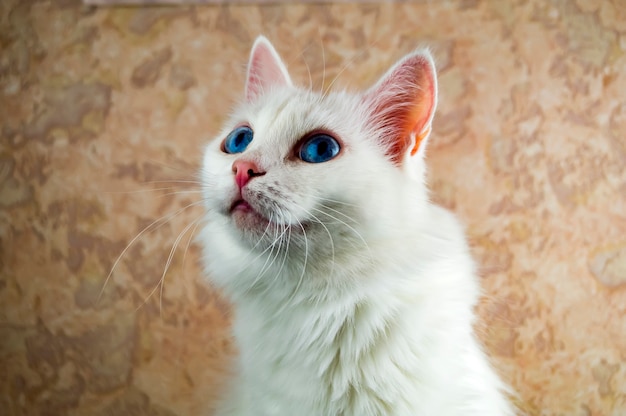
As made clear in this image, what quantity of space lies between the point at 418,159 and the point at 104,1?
0.87m

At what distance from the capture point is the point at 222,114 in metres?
1.19

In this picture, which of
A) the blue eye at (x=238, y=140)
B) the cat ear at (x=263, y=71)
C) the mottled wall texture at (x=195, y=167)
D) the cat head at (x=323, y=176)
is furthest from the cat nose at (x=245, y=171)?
the mottled wall texture at (x=195, y=167)

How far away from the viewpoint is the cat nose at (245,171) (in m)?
0.70

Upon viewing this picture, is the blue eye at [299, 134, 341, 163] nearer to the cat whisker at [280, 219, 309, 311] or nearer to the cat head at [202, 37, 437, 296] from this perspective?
the cat head at [202, 37, 437, 296]

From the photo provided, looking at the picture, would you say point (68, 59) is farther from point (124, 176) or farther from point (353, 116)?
point (353, 116)

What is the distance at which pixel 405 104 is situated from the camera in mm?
761

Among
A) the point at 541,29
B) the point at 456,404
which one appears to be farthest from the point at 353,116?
the point at 541,29

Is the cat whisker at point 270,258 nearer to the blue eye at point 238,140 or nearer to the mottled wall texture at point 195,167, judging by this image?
the blue eye at point 238,140

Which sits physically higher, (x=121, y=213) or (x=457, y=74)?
(x=457, y=74)

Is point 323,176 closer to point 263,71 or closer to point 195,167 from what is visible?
point 263,71

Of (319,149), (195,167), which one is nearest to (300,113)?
(319,149)

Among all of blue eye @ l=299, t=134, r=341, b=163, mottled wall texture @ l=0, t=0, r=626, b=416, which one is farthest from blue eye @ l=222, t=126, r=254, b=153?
mottled wall texture @ l=0, t=0, r=626, b=416

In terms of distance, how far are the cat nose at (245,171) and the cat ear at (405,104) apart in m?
0.21

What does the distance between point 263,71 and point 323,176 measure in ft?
1.08
